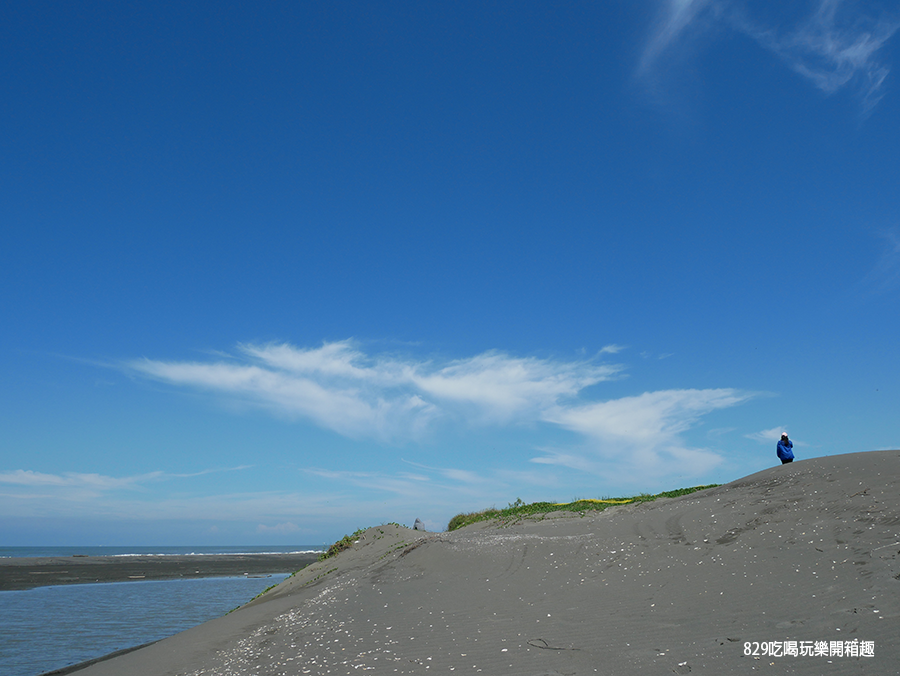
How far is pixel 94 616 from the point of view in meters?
22.0

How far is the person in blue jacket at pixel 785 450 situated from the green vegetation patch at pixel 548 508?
315 cm

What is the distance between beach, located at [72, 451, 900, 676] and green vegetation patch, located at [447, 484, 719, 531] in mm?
7331

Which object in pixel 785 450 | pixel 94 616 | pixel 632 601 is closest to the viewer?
pixel 632 601

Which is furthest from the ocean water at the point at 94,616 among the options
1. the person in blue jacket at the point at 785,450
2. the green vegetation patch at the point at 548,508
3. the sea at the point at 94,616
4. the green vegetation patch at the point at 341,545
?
the person in blue jacket at the point at 785,450

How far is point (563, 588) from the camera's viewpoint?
11250mm

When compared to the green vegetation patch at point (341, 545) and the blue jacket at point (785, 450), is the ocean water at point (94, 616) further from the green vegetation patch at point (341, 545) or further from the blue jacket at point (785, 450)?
the blue jacket at point (785, 450)

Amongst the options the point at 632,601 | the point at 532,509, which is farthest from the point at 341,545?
the point at 632,601

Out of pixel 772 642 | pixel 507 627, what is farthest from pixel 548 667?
A: pixel 772 642

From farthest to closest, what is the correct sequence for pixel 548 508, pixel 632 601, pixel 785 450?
pixel 548 508 → pixel 785 450 → pixel 632 601

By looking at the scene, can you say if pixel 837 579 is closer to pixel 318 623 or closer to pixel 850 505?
pixel 850 505

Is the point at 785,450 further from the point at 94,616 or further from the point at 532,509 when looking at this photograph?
the point at 94,616

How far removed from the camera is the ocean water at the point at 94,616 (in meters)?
15.6

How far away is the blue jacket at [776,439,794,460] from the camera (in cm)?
1912

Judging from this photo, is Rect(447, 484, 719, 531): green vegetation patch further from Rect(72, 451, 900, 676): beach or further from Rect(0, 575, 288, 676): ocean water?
Rect(0, 575, 288, 676): ocean water
